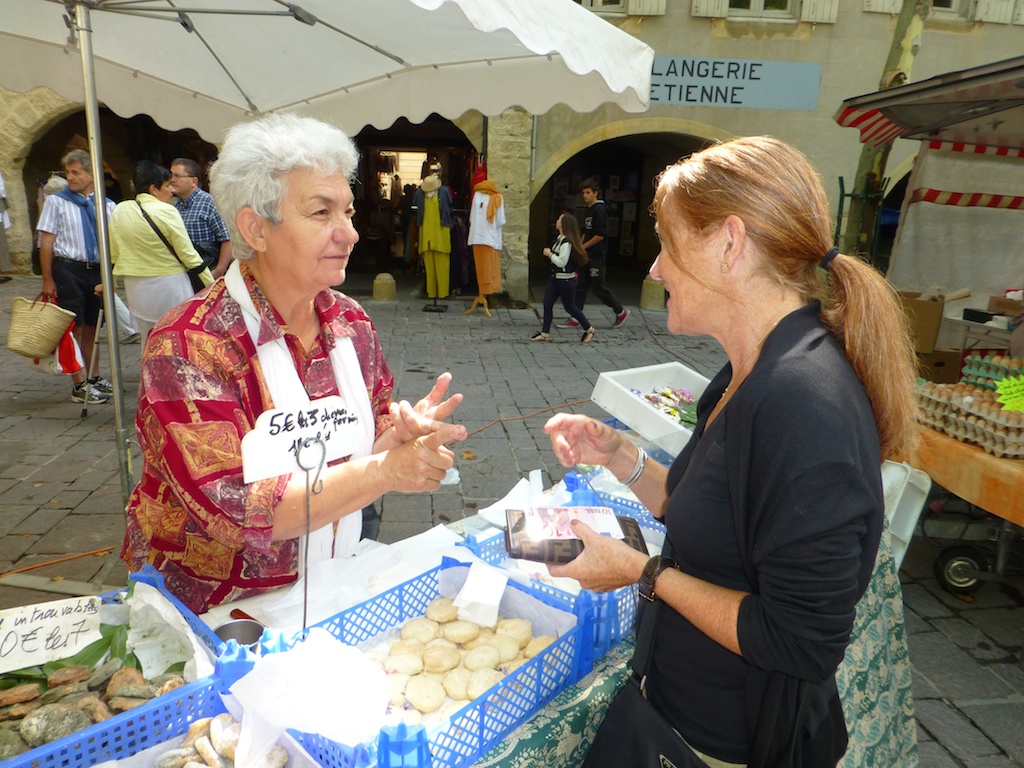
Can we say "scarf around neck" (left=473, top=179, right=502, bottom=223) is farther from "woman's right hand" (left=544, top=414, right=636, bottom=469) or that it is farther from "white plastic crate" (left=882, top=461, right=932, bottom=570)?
"woman's right hand" (left=544, top=414, right=636, bottom=469)

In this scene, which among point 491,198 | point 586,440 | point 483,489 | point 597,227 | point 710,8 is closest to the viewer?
point 586,440

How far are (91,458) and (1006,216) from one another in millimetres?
7671

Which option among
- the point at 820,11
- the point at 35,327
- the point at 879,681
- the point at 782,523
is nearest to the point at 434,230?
the point at 35,327

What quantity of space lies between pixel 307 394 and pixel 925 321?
5176 mm

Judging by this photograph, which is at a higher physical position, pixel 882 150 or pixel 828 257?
pixel 882 150

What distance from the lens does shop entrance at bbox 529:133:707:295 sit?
16.8 m

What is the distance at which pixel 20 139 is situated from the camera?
11.3 metres

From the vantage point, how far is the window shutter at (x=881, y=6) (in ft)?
35.7

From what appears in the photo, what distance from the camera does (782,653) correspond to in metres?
1.16

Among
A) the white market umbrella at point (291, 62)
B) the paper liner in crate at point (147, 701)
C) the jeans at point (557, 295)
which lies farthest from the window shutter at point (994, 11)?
the paper liner in crate at point (147, 701)

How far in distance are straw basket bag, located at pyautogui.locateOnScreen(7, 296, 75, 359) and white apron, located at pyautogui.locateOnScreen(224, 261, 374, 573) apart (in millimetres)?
4371

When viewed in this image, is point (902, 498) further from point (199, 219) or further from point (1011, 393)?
point (199, 219)

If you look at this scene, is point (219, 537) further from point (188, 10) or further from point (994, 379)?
point (994, 379)

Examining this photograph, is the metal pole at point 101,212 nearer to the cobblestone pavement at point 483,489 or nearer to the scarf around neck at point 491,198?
the cobblestone pavement at point 483,489
